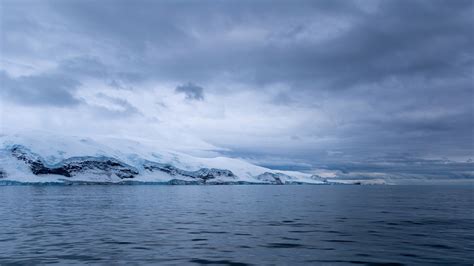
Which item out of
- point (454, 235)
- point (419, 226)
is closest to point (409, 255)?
point (454, 235)

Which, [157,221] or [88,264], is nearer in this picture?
[88,264]

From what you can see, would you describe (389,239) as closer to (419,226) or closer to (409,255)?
(409,255)

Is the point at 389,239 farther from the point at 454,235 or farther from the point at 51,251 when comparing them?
the point at 51,251

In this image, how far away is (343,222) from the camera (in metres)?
34.6

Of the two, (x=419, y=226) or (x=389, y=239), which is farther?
(x=419, y=226)

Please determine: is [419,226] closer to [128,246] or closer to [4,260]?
[128,246]

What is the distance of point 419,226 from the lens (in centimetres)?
3183

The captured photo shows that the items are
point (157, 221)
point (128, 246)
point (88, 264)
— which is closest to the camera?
point (88, 264)

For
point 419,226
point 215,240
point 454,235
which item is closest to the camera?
point 215,240

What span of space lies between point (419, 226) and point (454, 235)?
202 inches

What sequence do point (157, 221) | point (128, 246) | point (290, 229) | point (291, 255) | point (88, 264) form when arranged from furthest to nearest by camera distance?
point (157, 221)
point (290, 229)
point (128, 246)
point (291, 255)
point (88, 264)

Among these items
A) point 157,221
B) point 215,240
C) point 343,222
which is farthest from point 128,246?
point 343,222

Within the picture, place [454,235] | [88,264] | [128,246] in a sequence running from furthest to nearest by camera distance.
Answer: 1. [454,235]
2. [128,246]
3. [88,264]

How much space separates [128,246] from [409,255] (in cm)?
1584
